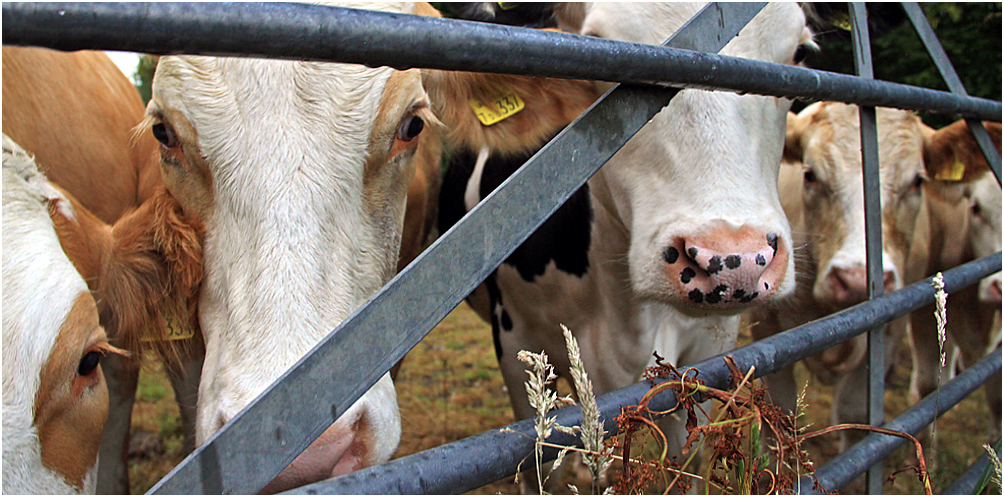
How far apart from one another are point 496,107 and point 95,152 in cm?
145

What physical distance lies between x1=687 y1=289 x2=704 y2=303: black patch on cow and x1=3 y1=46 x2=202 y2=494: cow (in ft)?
4.54

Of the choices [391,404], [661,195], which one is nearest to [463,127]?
[661,195]

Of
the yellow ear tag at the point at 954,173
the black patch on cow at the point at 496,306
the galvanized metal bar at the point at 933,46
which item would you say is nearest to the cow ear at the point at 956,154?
the yellow ear tag at the point at 954,173

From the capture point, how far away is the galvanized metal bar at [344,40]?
21.1 inches

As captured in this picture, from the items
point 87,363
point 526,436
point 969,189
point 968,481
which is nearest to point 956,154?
point 969,189

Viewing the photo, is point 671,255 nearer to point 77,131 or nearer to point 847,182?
point 847,182

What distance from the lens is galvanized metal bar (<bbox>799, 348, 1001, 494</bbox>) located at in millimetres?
1257

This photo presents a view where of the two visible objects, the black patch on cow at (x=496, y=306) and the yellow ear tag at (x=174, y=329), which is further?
the black patch on cow at (x=496, y=306)

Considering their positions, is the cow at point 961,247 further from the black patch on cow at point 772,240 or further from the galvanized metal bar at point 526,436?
the black patch on cow at point 772,240

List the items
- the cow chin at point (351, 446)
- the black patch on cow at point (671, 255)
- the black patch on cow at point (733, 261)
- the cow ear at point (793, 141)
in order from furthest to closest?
the cow ear at point (793, 141), the black patch on cow at point (671, 255), the black patch on cow at point (733, 261), the cow chin at point (351, 446)

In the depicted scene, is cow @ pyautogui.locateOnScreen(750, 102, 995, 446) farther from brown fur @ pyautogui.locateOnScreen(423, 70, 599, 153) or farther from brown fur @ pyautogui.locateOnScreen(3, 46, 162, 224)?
brown fur @ pyautogui.locateOnScreen(3, 46, 162, 224)

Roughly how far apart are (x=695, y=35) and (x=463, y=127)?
0.93m

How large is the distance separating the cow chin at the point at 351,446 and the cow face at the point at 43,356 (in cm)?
46

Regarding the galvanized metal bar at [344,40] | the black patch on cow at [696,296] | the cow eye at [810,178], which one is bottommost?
the black patch on cow at [696,296]
